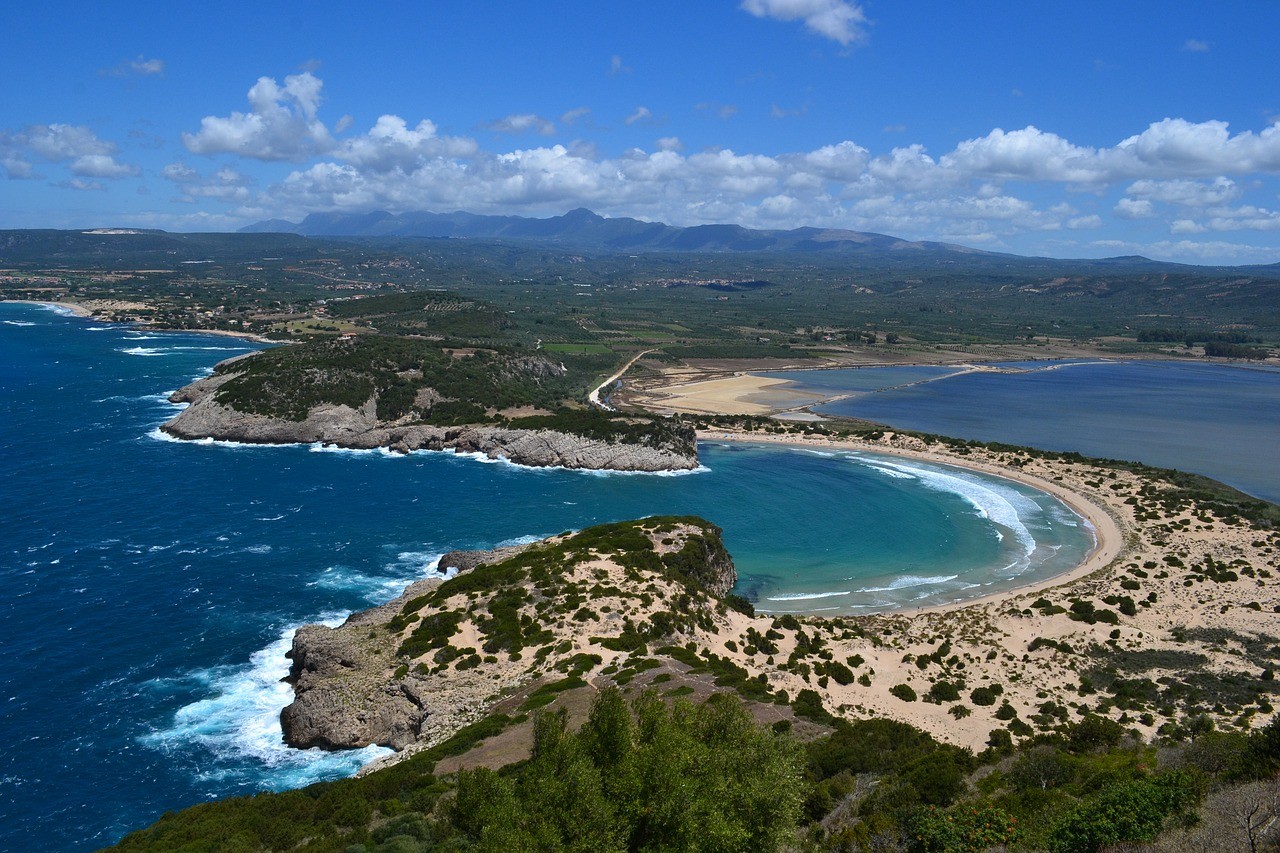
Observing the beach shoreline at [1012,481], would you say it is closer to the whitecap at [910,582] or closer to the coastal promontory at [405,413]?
the whitecap at [910,582]

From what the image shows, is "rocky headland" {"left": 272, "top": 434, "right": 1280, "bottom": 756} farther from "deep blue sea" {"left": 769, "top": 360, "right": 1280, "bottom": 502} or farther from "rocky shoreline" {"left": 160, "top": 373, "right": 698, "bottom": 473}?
"deep blue sea" {"left": 769, "top": 360, "right": 1280, "bottom": 502}

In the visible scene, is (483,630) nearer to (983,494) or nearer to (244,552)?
(244,552)

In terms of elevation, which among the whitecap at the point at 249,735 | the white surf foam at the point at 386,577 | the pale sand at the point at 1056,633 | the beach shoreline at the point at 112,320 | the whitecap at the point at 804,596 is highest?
the beach shoreline at the point at 112,320

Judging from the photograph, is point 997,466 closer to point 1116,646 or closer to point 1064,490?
point 1064,490

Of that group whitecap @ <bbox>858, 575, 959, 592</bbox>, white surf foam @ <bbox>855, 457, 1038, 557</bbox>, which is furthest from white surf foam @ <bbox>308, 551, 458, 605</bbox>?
white surf foam @ <bbox>855, 457, 1038, 557</bbox>

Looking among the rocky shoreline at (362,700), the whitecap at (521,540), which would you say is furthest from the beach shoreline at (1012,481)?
the rocky shoreline at (362,700)

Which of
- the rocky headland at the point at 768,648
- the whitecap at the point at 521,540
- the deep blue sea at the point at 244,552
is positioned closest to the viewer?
the deep blue sea at the point at 244,552
